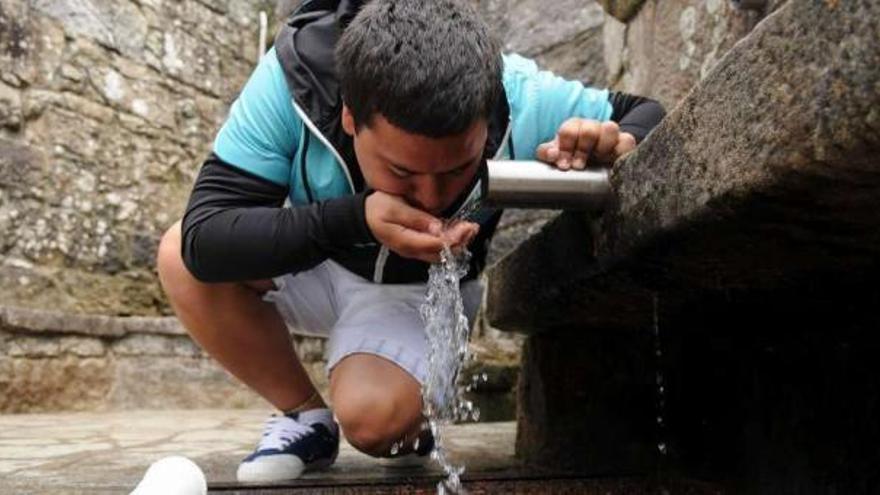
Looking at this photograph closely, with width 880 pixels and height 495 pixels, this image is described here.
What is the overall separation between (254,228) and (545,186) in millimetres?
426

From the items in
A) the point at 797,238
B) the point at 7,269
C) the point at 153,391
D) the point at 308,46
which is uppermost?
the point at 308,46

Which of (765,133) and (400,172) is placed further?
(400,172)

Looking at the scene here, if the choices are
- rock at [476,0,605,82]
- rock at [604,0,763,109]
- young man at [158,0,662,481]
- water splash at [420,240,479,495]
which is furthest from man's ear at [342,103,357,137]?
rock at [476,0,605,82]

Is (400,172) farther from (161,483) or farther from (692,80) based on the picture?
(692,80)

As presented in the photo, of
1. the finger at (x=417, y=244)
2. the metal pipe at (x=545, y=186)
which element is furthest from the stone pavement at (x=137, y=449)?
the metal pipe at (x=545, y=186)

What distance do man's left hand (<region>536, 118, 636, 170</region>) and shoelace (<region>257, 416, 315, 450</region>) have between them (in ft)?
2.22

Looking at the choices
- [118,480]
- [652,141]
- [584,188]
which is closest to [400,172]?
[584,188]

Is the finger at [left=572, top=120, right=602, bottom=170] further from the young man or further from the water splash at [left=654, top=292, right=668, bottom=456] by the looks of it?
the water splash at [left=654, top=292, right=668, bottom=456]

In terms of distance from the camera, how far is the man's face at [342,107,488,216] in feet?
3.62

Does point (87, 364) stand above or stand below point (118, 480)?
below

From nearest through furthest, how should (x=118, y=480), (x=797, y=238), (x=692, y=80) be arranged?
1. (x=797, y=238)
2. (x=118, y=480)
3. (x=692, y=80)

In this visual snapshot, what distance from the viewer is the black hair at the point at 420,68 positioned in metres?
1.08

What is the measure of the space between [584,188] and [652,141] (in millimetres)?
132

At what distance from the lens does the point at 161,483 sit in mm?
1113
